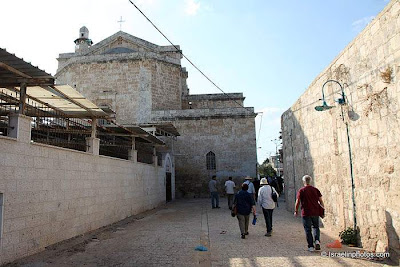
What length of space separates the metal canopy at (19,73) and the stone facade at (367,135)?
19.7ft

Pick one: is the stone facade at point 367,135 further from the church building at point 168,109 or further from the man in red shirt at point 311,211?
the church building at point 168,109

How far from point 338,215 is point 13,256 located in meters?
6.73

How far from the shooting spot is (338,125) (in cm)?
703

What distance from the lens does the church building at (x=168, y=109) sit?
69.2ft

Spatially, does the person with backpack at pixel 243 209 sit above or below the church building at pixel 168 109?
below

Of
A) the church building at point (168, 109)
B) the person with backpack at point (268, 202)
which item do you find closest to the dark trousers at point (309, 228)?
the person with backpack at point (268, 202)

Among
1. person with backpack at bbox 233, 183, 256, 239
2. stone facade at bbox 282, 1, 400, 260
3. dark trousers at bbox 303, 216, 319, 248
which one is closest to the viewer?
stone facade at bbox 282, 1, 400, 260

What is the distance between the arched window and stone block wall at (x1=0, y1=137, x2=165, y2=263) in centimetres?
1066

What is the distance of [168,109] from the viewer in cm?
2278

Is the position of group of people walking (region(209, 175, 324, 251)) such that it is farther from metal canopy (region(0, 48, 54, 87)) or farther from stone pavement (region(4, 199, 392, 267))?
metal canopy (region(0, 48, 54, 87))

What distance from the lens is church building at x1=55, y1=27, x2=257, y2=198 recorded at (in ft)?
69.2

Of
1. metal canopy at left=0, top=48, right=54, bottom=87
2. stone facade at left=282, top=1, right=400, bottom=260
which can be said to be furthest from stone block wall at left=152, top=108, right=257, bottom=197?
metal canopy at left=0, top=48, right=54, bottom=87

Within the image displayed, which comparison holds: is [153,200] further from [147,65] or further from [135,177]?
[147,65]

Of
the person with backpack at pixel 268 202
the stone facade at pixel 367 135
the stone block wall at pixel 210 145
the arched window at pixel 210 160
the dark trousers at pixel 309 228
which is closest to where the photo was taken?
the stone facade at pixel 367 135
